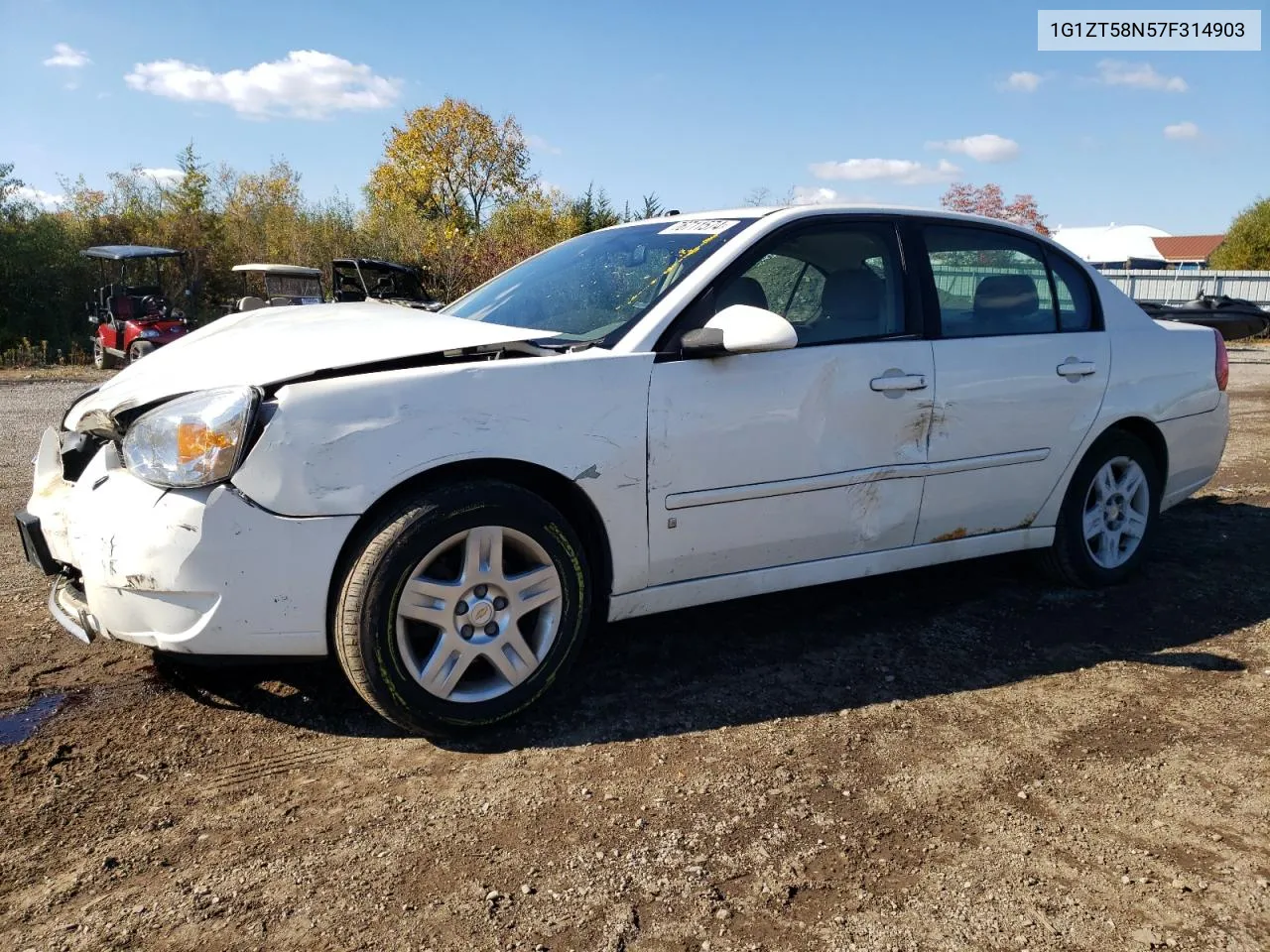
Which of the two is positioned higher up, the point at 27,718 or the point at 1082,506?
the point at 1082,506

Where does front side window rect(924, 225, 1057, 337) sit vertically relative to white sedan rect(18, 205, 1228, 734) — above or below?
above

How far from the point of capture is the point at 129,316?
1694 centimetres

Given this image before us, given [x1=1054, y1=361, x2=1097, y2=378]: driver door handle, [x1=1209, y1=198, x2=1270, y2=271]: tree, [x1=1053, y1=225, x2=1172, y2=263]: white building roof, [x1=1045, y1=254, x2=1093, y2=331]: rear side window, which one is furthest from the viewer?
[x1=1053, y1=225, x2=1172, y2=263]: white building roof

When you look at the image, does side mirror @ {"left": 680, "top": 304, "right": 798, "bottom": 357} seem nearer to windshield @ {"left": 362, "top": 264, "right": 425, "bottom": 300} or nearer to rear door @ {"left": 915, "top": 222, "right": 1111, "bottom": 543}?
rear door @ {"left": 915, "top": 222, "right": 1111, "bottom": 543}

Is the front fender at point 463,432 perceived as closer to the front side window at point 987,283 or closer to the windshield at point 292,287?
the front side window at point 987,283

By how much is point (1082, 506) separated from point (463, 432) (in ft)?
9.89

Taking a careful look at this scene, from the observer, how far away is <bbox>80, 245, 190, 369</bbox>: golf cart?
16328 mm

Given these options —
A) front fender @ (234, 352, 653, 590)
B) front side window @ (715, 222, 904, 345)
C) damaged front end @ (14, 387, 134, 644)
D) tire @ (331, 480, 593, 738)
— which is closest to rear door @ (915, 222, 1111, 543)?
front side window @ (715, 222, 904, 345)

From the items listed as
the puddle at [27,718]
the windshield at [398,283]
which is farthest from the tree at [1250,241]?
the puddle at [27,718]

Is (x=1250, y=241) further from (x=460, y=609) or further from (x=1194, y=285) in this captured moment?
(x=460, y=609)

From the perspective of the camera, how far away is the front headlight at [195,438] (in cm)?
275

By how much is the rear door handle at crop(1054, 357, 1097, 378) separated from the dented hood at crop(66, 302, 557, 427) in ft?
7.45

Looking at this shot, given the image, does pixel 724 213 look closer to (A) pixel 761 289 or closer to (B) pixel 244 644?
(A) pixel 761 289

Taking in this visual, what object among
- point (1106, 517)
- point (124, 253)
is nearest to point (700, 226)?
point (1106, 517)
